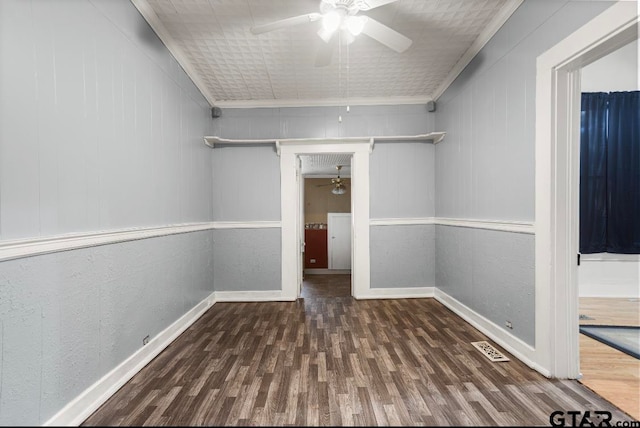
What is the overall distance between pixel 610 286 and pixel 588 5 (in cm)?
389

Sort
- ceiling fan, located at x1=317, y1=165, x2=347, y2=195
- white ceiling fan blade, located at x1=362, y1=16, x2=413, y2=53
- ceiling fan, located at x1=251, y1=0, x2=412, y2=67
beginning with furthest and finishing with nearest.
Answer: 1. ceiling fan, located at x1=317, y1=165, x2=347, y2=195
2. white ceiling fan blade, located at x1=362, y1=16, x2=413, y2=53
3. ceiling fan, located at x1=251, y1=0, x2=412, y2=67

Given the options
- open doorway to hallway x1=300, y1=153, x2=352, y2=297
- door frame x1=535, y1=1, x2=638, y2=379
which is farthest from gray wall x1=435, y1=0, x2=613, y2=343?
open doorway to hallway x1=300, y1=153, x2=352, y2=297

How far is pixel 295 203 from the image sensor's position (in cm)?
412

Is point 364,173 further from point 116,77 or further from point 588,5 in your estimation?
point 116,77

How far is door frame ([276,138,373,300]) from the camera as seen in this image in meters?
4.08

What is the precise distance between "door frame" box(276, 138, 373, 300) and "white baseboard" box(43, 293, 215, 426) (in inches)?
58.3

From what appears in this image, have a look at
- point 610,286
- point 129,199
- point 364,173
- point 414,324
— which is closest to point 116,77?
point 129,199

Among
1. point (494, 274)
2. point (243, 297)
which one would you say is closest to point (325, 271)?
point (243, 297)

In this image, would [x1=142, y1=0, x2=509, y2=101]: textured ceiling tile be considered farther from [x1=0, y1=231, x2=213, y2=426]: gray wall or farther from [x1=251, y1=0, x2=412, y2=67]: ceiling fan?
[x1=0, y1=231, x2=213, y2=426]: gray wall

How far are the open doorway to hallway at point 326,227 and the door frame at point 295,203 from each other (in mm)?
519

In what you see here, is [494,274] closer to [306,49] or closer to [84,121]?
[306,49]

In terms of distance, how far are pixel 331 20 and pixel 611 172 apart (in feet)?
13.0

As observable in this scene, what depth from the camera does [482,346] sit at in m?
2.56

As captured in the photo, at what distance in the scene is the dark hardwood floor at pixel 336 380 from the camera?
5.49 feet
